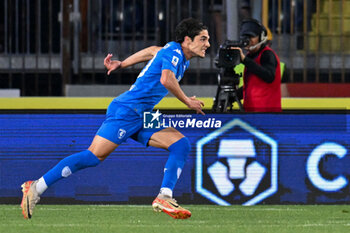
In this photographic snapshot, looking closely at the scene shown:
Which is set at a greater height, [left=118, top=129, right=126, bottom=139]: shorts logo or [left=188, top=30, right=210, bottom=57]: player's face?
[left=188, top=30, right=210, bottom=57]: player's face

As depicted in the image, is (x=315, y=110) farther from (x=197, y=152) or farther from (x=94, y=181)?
(x=94, y=181)

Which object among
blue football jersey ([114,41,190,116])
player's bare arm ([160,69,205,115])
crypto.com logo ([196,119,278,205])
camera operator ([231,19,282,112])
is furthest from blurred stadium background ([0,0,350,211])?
player's bare arm ([160,69,205,115])

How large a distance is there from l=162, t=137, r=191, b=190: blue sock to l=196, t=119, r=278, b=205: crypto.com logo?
0.95 metres

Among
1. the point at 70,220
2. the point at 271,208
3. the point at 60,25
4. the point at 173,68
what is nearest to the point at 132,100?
the point at 173,68

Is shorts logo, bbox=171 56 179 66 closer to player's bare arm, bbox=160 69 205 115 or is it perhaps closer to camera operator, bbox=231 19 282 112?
player's bare arm, bbox=160 69 205 115

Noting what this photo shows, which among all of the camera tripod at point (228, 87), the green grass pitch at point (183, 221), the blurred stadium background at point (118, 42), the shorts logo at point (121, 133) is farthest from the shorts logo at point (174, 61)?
the blurred stadium background at point (118, 42)

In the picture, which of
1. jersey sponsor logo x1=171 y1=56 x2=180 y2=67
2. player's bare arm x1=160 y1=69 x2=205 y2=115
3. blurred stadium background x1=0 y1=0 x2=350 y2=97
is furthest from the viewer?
blurred stadium background x1=0 y1=0 x2=350 y2=97

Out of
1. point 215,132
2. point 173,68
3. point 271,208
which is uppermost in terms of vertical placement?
point 173,68

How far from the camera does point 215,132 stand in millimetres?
8453

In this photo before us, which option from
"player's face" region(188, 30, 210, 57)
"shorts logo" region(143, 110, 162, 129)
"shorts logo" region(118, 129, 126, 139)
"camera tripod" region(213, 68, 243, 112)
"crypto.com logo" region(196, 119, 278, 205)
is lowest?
"crypto.com logo" region(196, 119, 278, 205)

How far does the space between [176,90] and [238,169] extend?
1432 millimetres

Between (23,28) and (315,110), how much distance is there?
415cm

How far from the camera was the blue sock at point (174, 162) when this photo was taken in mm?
7438

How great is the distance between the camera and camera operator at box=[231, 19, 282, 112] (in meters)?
8.49
